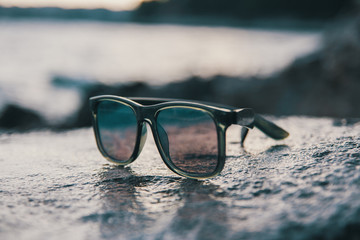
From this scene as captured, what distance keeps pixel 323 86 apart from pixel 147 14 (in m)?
44.9

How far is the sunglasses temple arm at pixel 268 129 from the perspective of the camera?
57.5 inches

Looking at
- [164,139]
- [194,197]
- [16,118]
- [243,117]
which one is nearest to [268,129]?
[243,117]

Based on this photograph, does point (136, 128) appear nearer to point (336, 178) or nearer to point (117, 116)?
point (117, 116)

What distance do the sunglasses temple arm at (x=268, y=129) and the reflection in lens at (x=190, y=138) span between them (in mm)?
318

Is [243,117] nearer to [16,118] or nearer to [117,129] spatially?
[117,129]

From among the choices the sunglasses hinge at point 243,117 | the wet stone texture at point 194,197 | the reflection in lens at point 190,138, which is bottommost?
the wet stone texture at point 194,197

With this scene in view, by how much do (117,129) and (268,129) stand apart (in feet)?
2.29

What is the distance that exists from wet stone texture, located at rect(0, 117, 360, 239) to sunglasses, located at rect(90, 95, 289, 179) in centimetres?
6

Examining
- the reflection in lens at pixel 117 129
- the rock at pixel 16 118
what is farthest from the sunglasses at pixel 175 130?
the rock at pixel 16 118

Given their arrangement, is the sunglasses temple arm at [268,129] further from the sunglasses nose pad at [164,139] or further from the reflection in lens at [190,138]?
the sunglasses nose pad at [164,139]

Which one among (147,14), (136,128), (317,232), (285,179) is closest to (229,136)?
(136,128)

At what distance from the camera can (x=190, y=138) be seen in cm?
130

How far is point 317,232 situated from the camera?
0.68 m

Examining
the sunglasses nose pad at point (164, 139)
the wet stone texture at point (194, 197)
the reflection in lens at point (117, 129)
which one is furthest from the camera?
the reflection in lens at point (117, 129)
